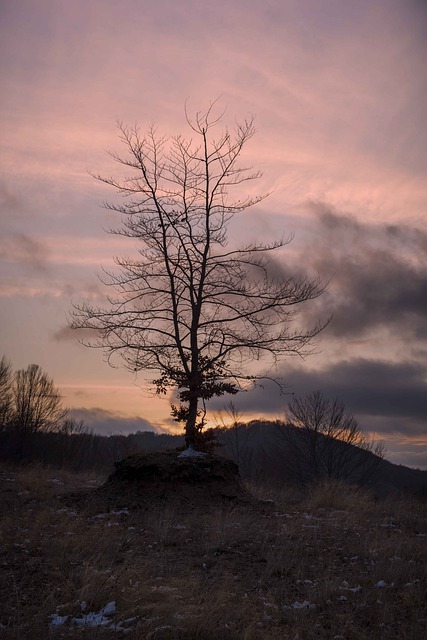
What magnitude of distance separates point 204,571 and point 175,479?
588cm

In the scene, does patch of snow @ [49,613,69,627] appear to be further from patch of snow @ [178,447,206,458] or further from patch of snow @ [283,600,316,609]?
patch of snow @ [178,447,206,458]

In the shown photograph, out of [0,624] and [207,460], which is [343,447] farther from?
[0,624]

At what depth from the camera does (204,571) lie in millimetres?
8688

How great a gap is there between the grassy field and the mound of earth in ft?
1.22

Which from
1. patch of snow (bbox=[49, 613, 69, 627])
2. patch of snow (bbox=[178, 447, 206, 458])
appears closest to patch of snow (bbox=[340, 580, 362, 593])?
patch of snow (bbox=[49, 613, 69, 627])

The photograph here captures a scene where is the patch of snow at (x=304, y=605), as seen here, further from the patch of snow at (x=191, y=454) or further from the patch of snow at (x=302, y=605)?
the patch of snow at (x=191, y=454)

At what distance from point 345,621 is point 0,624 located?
3990 millimetres

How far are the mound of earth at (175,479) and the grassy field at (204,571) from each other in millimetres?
372

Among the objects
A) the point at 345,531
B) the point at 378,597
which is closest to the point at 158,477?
the point at 345,531

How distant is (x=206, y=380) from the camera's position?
17.4 metres

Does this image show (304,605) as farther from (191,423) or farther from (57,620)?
(191,423)

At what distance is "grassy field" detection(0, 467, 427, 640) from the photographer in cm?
645

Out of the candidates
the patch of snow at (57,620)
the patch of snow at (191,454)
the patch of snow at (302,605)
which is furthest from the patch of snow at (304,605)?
the patch of snow at (191,454)

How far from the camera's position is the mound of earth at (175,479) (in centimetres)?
1422
